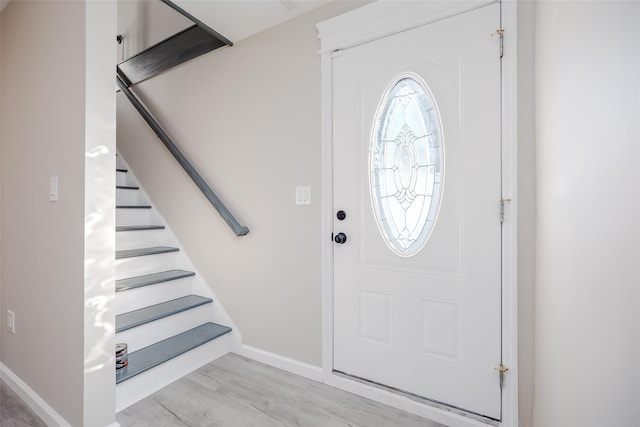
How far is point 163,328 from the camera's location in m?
2.11

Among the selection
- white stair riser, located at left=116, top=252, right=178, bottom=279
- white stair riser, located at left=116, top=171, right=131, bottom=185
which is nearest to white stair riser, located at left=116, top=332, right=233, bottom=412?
white stair riser, located at left=116, top=252, right=178, bottom=279

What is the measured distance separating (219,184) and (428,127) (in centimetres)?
156

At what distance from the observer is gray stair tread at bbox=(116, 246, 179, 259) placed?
2248 millimetres

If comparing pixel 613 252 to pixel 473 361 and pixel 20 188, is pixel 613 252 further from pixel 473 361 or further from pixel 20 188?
pixel 20 188

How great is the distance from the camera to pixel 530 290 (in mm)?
1417

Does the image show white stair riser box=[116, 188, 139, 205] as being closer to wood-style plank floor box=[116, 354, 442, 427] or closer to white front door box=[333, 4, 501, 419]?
wood-style plank floor box=[116, 354, 442, 427]

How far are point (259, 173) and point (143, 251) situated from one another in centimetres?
111


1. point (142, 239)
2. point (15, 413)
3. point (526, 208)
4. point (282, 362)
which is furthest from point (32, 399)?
point (526, 208)

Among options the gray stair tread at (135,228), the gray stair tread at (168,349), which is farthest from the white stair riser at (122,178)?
the gray stair tread at (168,349)

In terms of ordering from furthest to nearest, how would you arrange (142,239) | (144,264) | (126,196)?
(126,196)
(142,239)
(144,264)

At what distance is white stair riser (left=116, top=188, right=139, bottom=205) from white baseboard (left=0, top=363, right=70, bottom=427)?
1432 millimetres

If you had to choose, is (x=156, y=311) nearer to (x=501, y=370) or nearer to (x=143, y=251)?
(x=143, y=251)

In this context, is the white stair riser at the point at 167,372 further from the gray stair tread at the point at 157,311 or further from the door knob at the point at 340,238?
the door knob at the point at 340,238

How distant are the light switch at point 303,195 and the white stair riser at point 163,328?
1156 millimetres
